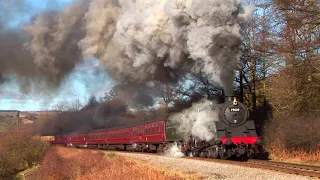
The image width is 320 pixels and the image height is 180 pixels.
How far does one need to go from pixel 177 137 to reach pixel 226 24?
262 inches

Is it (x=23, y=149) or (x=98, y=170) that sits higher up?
(x=23, y=149)

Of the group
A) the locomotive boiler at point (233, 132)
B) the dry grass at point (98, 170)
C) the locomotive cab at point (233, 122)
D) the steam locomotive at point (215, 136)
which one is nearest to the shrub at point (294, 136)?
the steam locomotive at point (215, 136)

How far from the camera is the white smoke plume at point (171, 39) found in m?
16.0

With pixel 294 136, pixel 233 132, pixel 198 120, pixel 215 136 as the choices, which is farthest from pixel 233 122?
pixel 294 136

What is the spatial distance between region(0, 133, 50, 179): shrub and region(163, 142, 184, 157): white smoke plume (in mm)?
12915

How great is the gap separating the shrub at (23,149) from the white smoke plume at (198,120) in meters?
15.2

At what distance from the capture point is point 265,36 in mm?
19734

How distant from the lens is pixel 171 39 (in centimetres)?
1870

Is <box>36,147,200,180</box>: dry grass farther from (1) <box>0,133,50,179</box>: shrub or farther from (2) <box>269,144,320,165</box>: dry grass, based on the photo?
(1) <box>0,133,50,179</box>: shrub

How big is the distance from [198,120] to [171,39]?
4.26 m

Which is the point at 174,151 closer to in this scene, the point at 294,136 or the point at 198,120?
the point at 198,120

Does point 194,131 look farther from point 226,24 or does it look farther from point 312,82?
point 312,82

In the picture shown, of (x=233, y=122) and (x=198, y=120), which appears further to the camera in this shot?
(x=198, y=120)

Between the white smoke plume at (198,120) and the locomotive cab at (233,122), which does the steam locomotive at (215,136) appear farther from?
the white smoke plume at (198,120)
